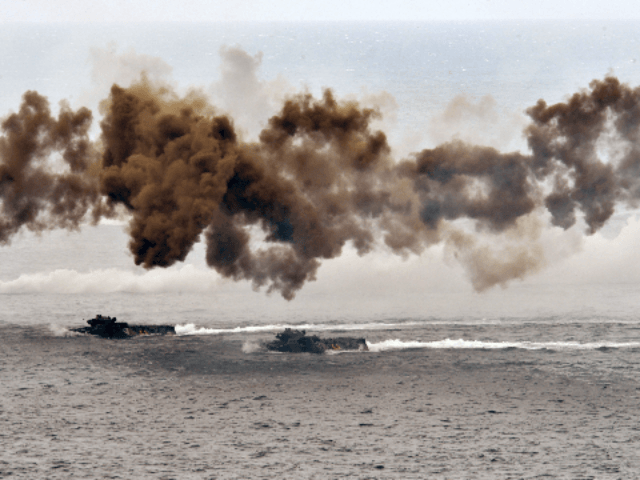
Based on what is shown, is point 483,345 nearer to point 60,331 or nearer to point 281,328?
point 281,328

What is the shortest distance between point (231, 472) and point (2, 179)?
242ft

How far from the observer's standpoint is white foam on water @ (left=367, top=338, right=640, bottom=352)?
125 meters

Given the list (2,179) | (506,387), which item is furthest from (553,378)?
(2,179)

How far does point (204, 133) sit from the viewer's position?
110m

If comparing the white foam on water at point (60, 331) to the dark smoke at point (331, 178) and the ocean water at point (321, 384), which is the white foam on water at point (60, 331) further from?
the dark smoke at point (331, 178)

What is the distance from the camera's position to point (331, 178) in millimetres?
116250

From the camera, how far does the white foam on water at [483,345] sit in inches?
4906

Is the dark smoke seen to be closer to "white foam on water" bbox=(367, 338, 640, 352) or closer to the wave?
"white foam on water" bbox=(367, 338, 640, 352)

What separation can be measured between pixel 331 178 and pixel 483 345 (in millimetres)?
38641

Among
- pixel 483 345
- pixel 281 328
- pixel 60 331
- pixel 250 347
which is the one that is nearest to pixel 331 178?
pixel 250 347

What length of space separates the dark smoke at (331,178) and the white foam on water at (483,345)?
1141 centimetres

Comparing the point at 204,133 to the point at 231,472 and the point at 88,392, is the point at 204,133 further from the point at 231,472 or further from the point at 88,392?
the point at 231,472

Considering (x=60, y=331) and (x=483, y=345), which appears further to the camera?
(x=60, y=331)

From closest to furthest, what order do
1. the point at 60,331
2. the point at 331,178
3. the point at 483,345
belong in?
the point at 331,178
the point at 483,345
the point at 60,331
